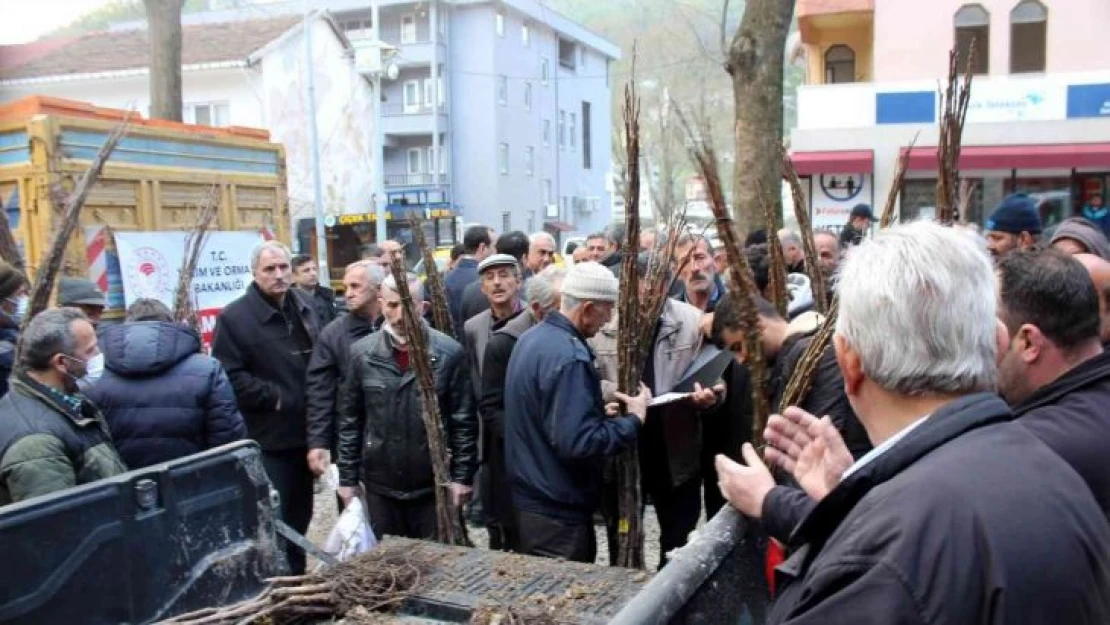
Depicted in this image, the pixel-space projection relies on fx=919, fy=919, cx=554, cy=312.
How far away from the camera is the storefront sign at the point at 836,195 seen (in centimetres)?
1872

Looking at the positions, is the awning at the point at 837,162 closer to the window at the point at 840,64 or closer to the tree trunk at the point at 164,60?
the window at the point at 840,64

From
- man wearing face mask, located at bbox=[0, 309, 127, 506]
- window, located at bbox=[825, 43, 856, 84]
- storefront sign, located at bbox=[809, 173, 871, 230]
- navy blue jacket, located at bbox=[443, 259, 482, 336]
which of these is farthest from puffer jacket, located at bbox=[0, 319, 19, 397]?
window, located at bbox=[825, 43, 856, 84]

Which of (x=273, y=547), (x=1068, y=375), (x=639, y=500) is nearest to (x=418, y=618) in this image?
(x=273, y=547)

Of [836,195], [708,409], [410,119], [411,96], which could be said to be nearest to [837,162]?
[836,195]

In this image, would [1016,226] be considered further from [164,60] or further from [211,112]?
[211,112]

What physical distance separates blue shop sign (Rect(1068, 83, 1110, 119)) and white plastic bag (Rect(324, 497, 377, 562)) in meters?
17.8

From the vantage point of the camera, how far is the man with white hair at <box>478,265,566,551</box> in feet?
15.0

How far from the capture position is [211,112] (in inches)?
1152

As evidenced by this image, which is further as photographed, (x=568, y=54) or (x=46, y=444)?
(x=568, y=54)

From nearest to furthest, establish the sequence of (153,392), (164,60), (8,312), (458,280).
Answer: (153,392) < (8,312) < (458,280) < (164,60)

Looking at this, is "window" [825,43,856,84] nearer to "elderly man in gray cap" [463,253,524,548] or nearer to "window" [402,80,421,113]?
"window" [402,80,421,113]

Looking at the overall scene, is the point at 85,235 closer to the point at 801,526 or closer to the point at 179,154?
the point at 179,154

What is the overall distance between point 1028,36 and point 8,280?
19.3 metres

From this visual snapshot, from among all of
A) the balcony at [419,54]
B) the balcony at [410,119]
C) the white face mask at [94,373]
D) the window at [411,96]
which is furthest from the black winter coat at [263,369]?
the window at [411,96]
